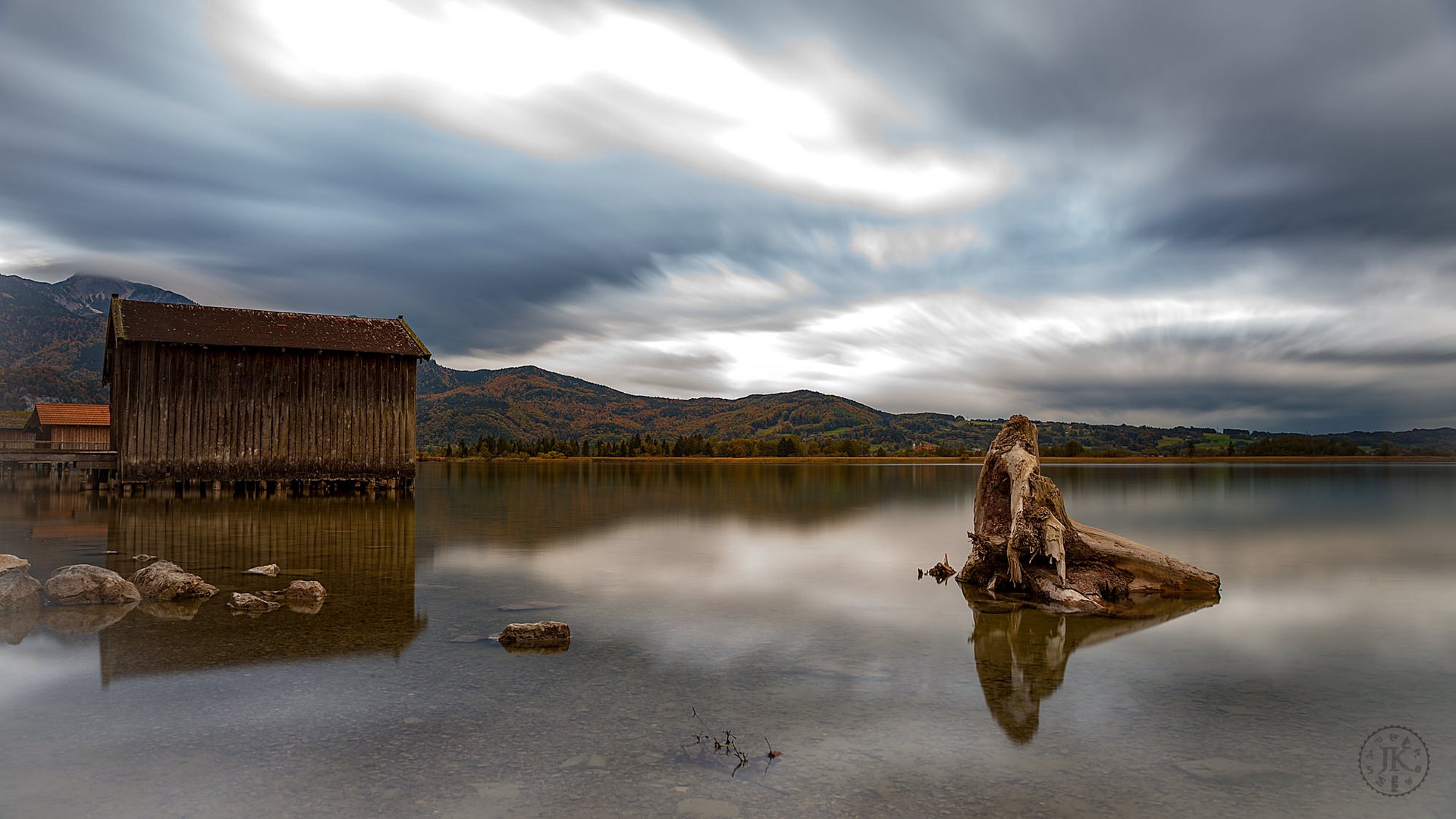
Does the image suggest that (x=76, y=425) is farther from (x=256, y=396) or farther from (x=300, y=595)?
(x=300, y=595)

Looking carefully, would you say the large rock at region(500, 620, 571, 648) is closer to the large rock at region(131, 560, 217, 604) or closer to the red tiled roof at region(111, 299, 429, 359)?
the large rock at region(131, 560, 217, 604)

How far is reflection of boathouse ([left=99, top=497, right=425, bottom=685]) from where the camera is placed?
9.98 m

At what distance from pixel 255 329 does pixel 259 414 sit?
4207 mm

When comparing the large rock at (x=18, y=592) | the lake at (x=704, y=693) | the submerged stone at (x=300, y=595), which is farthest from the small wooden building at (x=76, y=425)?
the submerged stone at (x=300, y=595)

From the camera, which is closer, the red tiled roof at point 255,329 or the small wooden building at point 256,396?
the small wooden building at point 256,396

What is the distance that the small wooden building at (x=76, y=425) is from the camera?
5659cm

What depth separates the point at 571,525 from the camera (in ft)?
86.3

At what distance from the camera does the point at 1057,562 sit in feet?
48.6

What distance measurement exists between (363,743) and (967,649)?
742 centimetres

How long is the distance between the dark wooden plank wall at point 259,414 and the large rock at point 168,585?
26.4m

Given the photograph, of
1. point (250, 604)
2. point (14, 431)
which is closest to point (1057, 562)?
point (250, 604)

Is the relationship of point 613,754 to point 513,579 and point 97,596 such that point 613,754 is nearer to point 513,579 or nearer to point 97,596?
point 513,579

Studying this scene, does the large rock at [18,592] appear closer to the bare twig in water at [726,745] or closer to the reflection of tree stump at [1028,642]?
the bare twig in water at [726,745]

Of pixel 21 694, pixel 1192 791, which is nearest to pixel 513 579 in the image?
pixel 21 694
